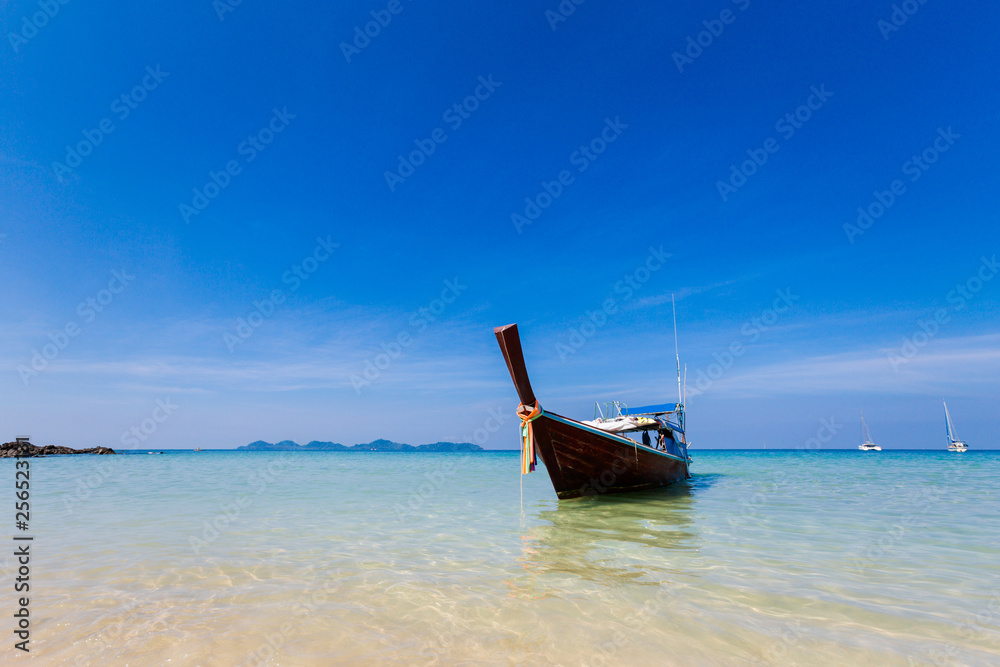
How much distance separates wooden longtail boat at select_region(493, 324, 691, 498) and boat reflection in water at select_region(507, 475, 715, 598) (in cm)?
76

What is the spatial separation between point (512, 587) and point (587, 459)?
26.9 feet

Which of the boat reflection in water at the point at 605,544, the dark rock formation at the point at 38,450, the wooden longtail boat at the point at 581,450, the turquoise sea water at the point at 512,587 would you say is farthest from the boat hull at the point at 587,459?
the dark rock formation at the point at 38,450

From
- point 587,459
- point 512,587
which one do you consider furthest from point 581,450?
point 512,587

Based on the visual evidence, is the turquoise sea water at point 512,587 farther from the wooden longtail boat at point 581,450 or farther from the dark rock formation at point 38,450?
the dark rock formation at point 38,450

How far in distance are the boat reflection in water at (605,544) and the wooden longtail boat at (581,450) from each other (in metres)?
0.76

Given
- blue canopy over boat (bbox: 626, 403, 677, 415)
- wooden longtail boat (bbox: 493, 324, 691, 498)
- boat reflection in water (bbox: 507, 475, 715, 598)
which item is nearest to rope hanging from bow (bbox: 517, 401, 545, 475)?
wooden longtail boat (bbox: 493, 324, 691, 498)

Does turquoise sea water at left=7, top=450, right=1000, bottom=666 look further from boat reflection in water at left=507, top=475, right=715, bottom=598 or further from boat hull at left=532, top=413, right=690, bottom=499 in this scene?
boat hull at left=532, top=413, right=690, bottom=499

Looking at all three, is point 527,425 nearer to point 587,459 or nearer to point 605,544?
point 587,459

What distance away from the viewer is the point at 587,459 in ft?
44.7

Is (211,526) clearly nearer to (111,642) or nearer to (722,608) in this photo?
(111,642)

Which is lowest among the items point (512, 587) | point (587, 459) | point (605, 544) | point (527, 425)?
point (605, 544)

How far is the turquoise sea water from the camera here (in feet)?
13.5

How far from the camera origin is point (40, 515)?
37.1 feet

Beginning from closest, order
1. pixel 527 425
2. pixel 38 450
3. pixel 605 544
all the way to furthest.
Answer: pixel 605 544
pixel 527 425
pixel 38 450
